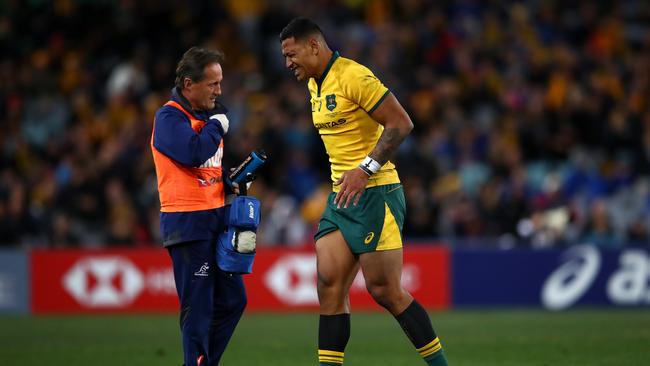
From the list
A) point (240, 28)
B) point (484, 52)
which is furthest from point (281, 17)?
point (484, 52)

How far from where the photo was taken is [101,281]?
53.0ft

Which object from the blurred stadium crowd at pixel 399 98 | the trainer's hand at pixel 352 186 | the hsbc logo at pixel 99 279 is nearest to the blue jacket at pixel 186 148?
the trainer's hand at pixel 352 186

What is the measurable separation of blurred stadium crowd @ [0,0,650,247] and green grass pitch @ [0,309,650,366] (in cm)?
188

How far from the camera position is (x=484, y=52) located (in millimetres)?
19906

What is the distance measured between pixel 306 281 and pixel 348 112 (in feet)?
29.6

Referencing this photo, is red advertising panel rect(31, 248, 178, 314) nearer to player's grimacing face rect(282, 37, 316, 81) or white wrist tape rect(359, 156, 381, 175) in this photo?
player's grimacing face rect(282, 37, 316, 81)

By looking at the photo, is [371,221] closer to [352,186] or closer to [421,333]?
[352,186]

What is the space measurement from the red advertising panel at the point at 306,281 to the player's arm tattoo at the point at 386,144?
8.95 metres

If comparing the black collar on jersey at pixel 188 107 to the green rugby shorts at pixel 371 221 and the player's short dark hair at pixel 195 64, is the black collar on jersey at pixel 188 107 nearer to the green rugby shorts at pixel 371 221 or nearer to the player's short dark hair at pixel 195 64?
the player's short dark hair at pixel 195 64

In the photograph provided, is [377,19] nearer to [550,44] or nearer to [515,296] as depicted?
[550,44]

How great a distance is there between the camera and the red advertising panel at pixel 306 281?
1603 centimetres

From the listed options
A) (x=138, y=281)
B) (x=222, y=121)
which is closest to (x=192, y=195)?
(x=222, y=121)

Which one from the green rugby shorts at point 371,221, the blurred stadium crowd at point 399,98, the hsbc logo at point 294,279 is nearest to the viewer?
the green rugby shorts at point 371,221

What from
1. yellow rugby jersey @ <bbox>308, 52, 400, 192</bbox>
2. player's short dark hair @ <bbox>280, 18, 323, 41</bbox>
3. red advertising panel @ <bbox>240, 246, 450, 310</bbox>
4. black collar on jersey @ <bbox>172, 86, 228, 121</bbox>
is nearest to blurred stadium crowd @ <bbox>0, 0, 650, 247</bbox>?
red advertising panel @ <bbox>240, 246, 450, 310</bbox>
